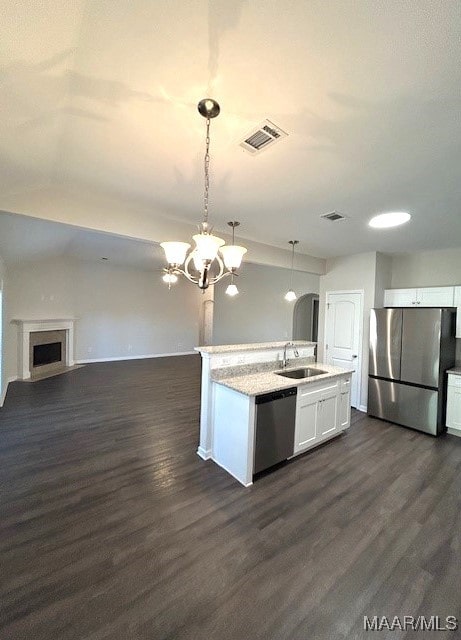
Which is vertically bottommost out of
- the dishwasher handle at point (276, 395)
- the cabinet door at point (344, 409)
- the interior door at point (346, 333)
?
the cabinet door at point (344, 409)

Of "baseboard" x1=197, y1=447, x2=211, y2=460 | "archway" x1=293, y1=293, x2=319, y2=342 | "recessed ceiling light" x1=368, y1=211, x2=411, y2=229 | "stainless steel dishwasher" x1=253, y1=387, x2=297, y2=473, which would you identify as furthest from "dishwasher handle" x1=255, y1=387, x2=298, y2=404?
"archway" x1=293, y1=293, x2=319, y2=342

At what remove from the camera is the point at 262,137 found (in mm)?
1595

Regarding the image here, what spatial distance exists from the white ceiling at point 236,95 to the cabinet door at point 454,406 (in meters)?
2.66

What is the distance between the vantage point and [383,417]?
13.1 feet

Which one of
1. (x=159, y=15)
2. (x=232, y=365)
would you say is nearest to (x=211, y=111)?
(x=159, y=15)

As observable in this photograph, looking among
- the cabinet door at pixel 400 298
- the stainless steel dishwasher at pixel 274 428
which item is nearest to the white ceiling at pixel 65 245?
the stainless steel dishwasher at pixel 274 428

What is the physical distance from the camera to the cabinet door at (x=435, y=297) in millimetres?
3787

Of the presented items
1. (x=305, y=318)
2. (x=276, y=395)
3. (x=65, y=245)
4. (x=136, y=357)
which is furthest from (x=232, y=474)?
(x=305, y=318)

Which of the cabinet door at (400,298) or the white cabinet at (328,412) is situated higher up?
the cabinet door at (400,298)

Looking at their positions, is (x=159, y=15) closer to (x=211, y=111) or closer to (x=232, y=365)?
→ (x=211, y=111)

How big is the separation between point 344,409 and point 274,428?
53.7 inches

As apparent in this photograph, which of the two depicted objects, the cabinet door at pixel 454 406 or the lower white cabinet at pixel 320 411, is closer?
the lower white cabinet at pixel 320 411

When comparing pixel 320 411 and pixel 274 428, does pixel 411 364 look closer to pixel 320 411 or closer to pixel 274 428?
pixel 320 411
